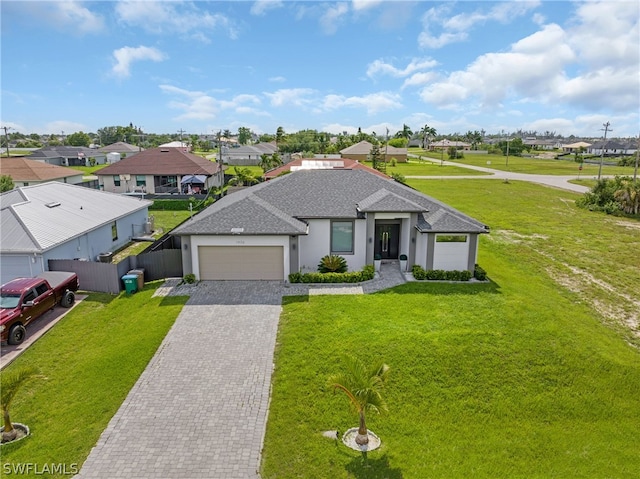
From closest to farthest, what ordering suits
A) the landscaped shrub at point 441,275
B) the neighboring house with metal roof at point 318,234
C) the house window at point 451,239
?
the neighboring house with metal roof at point 318,234 < the landscaped shrub at point 441,275 < the house window at point 451,239

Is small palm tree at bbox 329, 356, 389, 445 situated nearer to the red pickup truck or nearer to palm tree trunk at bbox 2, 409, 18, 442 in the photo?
palm tree trunk at bbox 2, 409, 18, 442

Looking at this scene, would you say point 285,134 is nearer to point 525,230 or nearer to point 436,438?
point 525,230

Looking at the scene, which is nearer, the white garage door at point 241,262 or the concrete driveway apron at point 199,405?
the concrete driveway apron at point 199,405

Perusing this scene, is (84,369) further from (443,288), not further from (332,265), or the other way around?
(443,288)

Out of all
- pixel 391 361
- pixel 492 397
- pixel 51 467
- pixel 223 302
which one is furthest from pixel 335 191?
pixel 51 467

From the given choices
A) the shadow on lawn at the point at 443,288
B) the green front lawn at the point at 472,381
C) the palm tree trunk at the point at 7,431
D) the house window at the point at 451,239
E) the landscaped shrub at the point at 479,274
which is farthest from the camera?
the house window at the point at 451,239

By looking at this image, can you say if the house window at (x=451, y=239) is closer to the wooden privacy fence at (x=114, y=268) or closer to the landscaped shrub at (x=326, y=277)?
the landscaped shrub at (x=326, y=277)

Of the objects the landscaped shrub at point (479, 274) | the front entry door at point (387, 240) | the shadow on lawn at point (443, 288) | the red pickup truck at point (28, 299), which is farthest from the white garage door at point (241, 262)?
the landscaped shrub at point (479, 274)
